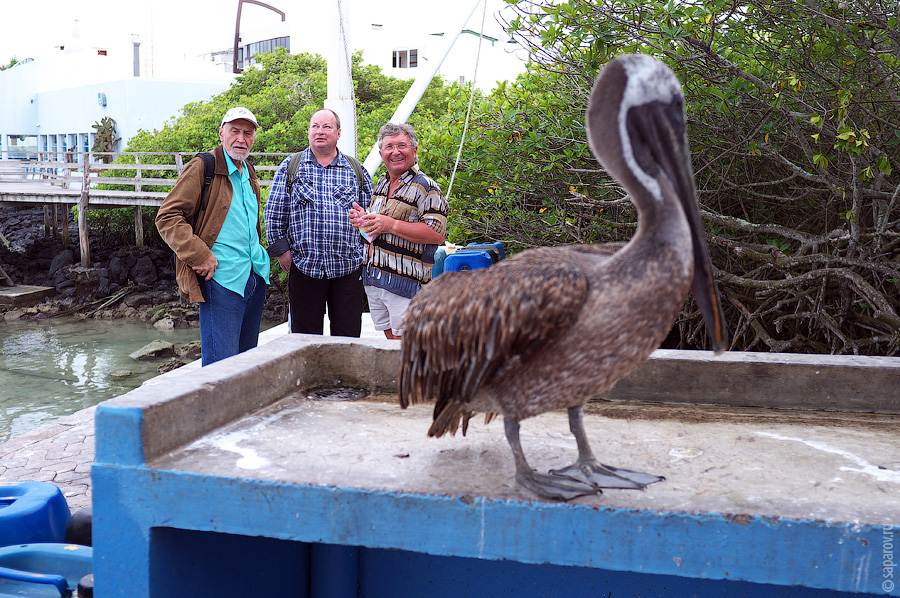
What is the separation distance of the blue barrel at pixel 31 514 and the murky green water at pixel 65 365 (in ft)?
26.4

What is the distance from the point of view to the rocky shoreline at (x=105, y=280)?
71.4 ft

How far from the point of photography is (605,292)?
6.61 ft

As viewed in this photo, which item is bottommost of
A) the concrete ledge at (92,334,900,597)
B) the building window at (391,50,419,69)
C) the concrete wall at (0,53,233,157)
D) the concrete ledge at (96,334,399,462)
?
the concrete ledge at (92,334,900,597)

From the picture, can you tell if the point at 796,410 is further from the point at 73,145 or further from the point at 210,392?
the point at 73,145

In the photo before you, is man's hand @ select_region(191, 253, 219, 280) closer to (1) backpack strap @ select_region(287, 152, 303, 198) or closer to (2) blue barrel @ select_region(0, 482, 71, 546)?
(1) backpack strap @ select_region(287, 152, 303, 198)

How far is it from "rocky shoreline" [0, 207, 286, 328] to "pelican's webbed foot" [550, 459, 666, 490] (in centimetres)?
1939

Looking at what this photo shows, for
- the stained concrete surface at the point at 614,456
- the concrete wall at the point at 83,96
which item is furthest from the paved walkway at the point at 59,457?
the concrete wall at the point at 83,96

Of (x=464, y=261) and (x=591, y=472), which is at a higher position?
(x=464, y=261)

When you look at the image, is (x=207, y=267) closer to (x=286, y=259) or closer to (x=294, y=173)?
(x=286, y=259)

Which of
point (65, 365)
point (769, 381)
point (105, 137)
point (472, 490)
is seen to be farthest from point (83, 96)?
point (472, 490)

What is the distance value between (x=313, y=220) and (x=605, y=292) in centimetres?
320

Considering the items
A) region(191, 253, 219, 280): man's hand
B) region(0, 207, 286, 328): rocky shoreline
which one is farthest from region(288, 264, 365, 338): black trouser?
region(0, 207, 286, 328): rocky shoreline

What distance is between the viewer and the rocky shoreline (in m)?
21.8

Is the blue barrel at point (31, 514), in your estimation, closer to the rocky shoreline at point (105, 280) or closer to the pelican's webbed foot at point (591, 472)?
the pelican's webbed foot at point (591, 472)
